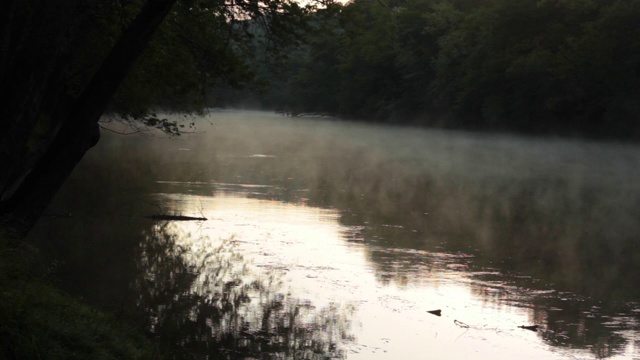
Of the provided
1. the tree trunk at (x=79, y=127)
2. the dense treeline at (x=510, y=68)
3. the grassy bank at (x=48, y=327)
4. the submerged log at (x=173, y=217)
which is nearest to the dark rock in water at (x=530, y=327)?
the grassy bank at (x=48, y=327)

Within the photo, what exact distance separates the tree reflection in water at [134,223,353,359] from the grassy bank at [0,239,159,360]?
37.3 inches

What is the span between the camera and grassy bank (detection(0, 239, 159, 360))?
6.00 meters

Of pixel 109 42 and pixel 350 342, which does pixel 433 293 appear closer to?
pixel 350 342

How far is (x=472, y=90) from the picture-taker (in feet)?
251

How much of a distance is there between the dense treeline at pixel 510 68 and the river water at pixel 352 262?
11.8 m

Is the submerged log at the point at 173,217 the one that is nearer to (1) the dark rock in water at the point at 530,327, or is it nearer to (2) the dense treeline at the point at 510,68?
(1) the dark rock in water at the point at 530,327

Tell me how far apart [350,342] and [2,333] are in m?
4.56

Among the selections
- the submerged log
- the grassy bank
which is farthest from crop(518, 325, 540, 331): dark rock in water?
the submerged log

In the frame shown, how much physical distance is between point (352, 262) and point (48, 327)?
829cm

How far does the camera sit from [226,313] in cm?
1055

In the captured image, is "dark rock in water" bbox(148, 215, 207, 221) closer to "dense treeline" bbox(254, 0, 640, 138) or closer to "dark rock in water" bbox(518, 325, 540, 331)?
"dark rock in water" bbox(518, 325, 540, 331)

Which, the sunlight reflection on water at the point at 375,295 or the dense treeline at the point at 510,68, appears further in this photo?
the dense treeline at the point at 510,68

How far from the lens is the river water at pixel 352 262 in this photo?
10.0 metres

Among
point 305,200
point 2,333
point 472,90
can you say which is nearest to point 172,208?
point 305,200
